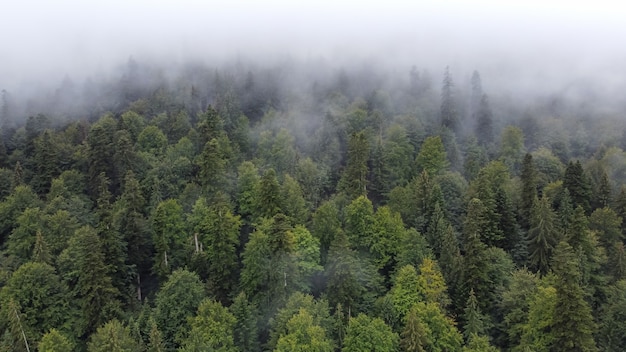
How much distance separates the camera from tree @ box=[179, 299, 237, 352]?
57.5 metres

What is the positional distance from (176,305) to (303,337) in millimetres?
18247

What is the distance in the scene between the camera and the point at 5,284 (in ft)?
231

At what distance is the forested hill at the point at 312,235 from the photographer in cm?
6044

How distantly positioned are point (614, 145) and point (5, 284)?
11411 cm

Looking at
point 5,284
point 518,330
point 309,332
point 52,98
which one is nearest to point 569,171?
point 518,330

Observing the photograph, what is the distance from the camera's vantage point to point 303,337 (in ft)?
185

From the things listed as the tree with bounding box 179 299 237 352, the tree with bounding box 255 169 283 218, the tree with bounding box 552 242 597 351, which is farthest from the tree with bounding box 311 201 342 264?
the tree with bounding box 552 242 597 351

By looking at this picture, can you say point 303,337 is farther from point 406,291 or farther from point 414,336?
point 406,291

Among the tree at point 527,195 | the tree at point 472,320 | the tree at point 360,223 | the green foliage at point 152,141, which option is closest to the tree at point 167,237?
the tree at point 360,223

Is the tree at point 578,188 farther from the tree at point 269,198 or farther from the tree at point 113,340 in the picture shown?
the tree at point 113,340

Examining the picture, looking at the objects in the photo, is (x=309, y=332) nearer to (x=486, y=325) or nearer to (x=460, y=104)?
(x=486, y=325)

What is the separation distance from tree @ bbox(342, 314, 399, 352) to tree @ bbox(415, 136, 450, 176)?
43.9 meters

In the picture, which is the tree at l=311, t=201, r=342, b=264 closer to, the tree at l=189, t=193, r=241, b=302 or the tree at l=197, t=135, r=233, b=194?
the tree at l=189, t=193, r=241, b=302

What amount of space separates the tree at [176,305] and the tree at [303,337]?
14179 millimetres
